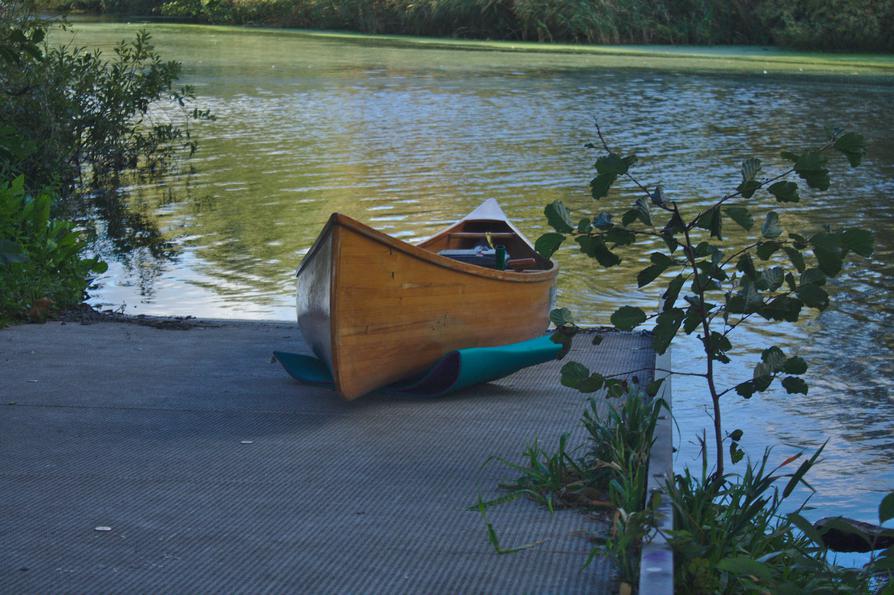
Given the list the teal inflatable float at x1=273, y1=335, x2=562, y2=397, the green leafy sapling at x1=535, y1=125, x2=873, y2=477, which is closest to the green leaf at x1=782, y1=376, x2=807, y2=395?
the green leafy sapling at x1=535, y1=125, x2=873, y2=477

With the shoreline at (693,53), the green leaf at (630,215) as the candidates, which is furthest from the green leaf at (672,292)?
the shoreline at (693,53)

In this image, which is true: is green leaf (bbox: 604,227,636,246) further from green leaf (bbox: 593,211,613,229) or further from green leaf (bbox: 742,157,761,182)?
green leaf (bbox: 742,157,761,182)

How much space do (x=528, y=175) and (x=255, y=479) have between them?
35.2ft

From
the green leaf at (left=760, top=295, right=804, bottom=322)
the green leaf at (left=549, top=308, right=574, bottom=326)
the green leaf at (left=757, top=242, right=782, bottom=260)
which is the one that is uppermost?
the green leaf at (left=757, top=242, right=782, bottom=260)

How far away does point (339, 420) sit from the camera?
5.27 m

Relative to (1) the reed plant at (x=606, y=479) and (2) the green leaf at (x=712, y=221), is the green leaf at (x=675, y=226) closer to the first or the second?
(2) the green leaf at (x=712, y=221)

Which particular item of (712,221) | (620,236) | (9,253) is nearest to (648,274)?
(620,236)

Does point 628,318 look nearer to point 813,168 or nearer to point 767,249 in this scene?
point 767,249

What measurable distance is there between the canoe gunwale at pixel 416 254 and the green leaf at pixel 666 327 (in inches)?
63.0

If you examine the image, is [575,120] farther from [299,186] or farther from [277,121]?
[299,186]

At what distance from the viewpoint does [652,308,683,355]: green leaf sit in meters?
3.98

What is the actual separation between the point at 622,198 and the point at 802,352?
6.16 m

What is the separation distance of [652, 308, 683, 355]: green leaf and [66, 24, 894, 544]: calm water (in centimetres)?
98

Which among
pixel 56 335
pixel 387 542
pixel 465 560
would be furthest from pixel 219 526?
pixel 56 335
